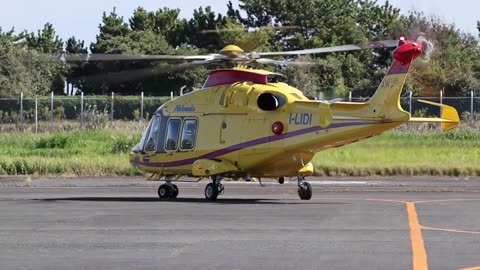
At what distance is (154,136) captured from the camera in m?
30.0

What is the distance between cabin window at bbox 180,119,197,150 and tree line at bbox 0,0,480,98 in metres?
25.4

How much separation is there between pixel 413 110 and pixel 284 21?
85.7 ft

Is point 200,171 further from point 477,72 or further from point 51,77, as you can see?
point 51,77

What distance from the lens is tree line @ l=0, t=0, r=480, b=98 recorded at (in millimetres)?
58031

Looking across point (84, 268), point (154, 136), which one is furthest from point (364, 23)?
point (84, 268)

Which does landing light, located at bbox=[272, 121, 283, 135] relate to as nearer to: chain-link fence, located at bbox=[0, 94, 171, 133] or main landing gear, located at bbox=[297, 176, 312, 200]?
main landing gear, located at bbox=[297, 176, 312, 200]

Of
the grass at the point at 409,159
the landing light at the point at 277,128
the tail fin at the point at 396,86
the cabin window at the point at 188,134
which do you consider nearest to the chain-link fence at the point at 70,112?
the grass at the point at 409,159

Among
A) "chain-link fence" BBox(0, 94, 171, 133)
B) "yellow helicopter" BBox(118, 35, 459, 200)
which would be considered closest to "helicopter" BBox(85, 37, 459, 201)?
"yellow helicopter" BBox(118, 35, 459, 200)

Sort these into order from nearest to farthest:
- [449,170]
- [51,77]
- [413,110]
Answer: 1. [449,170]
2. [413,110]
3. [51,77]

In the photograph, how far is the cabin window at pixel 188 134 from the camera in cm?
2873

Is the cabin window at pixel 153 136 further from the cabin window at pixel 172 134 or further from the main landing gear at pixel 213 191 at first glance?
the main landing gear at pixel 213 191

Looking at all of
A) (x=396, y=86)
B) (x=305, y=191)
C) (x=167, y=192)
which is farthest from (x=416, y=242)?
(x=167, y=192)

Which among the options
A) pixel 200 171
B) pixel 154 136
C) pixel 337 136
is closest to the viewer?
pixel 337 136

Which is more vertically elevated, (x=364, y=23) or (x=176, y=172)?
(x=364, y=23)
